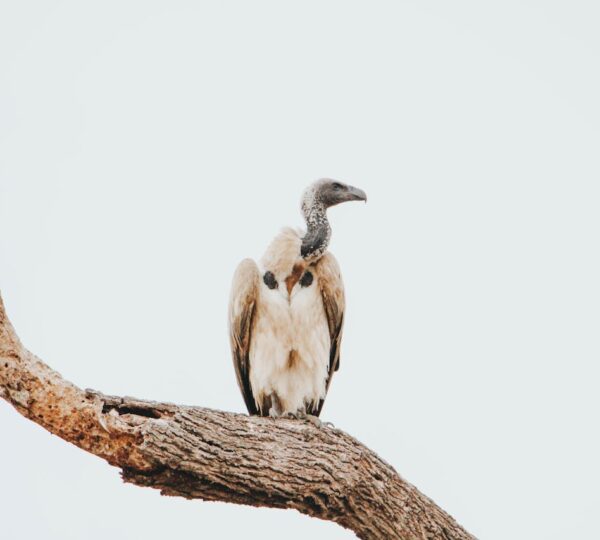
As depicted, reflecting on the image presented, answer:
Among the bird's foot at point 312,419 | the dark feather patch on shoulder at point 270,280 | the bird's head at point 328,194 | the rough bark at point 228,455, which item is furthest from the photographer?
the bird's head at point 328,194

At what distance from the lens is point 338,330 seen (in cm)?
830

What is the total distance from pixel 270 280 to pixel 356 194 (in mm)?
1398

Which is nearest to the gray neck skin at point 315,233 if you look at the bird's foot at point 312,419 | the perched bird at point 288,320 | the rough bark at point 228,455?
the perched bird at point 288,320

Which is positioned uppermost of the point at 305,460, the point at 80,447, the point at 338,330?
the point at 338,330

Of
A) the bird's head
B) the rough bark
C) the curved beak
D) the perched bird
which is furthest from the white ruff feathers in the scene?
the rough bark

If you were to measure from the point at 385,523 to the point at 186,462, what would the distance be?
1424 mm

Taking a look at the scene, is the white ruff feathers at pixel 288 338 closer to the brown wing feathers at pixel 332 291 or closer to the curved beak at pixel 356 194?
the brown wing feathers at pixel 332 291

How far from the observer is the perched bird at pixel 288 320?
793 centimetres

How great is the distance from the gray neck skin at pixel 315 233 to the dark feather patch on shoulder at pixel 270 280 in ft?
1.05

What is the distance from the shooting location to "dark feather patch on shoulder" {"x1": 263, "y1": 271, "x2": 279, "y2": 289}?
26.3 feet

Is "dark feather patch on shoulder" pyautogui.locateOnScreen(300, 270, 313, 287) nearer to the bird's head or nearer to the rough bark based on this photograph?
the bird's head

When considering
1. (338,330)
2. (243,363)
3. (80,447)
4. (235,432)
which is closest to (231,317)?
(243,363)

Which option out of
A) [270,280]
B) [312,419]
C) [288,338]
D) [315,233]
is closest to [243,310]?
[270,280]

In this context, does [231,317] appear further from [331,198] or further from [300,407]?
[331,198]
